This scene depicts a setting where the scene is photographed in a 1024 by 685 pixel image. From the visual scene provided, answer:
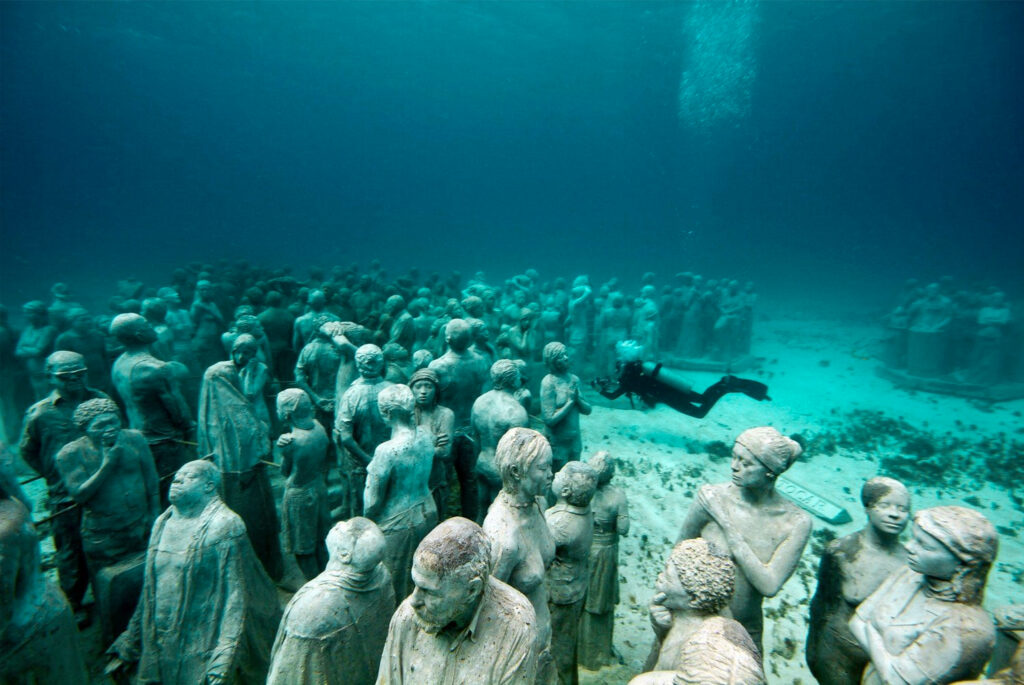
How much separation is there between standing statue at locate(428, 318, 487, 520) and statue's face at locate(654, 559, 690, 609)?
162 inches

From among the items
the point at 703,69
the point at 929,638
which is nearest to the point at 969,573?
the point at 929,638

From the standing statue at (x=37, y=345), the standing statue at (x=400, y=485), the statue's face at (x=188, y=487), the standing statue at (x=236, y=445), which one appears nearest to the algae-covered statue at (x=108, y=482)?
the standing statue at (x=236, y=445)

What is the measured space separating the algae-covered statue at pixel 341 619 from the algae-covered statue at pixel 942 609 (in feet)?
9.73

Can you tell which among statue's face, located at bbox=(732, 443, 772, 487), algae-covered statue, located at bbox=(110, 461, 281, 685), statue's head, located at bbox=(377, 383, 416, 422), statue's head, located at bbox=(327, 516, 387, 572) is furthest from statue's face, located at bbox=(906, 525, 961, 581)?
algae-covered statue, located at bbox=(110, 461, 281, 685)

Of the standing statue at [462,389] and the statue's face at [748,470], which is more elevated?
the statue's face at [748,470]

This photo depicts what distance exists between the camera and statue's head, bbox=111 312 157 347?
531cm

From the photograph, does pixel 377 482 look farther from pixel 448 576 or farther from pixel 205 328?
pixel 205 328

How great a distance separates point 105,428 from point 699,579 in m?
4.96

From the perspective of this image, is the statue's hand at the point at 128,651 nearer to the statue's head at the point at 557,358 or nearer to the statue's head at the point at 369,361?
the statue's head at the point at 369,361

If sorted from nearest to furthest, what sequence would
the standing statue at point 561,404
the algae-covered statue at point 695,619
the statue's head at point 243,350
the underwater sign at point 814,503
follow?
the algae-covered statue at point 695,619 → the statue's head at point 243,350 → the standing statue at point 561,404 → the underwater sign at point 814,503

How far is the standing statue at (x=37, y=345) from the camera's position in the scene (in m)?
8.63

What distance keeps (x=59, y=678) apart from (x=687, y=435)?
10.4 meters

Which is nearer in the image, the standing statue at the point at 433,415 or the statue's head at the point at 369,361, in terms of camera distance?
the standing statue at the point at 433,415

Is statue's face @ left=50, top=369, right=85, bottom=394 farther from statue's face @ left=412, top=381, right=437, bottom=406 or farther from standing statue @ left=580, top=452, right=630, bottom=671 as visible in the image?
standing statue @ left=580, top=452, right=630, bottom=671
